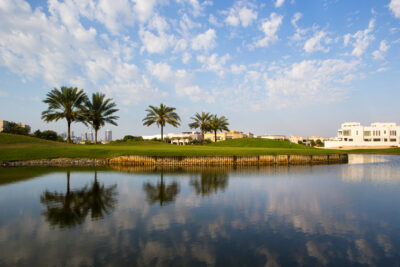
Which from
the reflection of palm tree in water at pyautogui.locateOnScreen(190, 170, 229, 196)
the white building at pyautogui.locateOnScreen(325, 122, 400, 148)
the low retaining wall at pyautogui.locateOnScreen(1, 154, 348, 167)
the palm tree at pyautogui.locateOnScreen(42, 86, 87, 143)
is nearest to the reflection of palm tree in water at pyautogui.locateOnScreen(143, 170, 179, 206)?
the reflection of palm tree in water at pyautogui.locateOnScreen(190, 170, 229, 196)

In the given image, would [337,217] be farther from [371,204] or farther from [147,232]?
[147,232]

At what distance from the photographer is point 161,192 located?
1434 centimetres

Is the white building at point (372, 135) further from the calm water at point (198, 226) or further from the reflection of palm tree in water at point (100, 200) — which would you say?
the reflection of palm tree in water at point (100, 200)

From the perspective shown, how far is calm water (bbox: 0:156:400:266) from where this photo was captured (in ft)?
21.0

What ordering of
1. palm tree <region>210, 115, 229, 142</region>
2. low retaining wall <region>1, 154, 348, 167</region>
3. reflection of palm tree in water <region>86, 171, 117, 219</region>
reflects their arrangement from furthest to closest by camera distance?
palm tree <region>210, 115, 229, 142</region>, low retaining wall <region>1, 154, 348, 167</region>, reflection of palm tree in water <region>86, 171, 117, 219</region>

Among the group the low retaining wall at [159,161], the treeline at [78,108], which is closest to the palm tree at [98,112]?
the treeline at [78,108]

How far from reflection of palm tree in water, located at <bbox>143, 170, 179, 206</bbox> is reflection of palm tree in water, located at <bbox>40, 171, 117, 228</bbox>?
1.86 metres

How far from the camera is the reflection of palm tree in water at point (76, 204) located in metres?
9.45

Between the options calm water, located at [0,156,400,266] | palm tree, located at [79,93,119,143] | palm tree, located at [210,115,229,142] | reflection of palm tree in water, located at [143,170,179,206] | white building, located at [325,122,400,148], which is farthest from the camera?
white building, located at [325,122,400,148]

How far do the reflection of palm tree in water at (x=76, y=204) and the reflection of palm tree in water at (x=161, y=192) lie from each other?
186cm

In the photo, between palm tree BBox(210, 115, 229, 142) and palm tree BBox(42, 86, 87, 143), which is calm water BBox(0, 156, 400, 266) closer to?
palm tree BBox(42, 86, 87, 143)

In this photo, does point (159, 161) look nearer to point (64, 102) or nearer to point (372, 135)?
point (64, 102)

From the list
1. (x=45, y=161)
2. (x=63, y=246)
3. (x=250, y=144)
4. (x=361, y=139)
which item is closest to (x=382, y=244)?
(x=63, y=246)

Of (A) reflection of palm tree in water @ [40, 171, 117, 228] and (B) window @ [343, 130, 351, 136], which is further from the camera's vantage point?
(B) window @ [343, 130, 351, 136]
